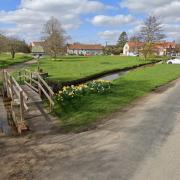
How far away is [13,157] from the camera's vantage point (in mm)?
6684

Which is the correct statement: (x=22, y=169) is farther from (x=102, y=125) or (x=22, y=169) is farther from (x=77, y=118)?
(x=77, y=118)

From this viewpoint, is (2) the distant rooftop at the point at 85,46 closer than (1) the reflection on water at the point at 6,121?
No

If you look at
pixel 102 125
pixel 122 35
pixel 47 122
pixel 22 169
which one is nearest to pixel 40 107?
pixel 47 122

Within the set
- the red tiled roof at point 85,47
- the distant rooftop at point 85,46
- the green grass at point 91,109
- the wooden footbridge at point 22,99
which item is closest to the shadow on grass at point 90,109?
the green grass at point 91,109

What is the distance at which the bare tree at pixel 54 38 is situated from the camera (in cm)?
6481

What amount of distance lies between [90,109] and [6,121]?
3212 mm

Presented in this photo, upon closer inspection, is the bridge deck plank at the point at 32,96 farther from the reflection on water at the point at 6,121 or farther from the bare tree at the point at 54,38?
the bare tree at the point at 54,38

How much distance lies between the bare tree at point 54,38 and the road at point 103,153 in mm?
56637

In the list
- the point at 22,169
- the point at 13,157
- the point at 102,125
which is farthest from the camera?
the point at 102,125

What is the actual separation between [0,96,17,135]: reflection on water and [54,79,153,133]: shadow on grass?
1.66m

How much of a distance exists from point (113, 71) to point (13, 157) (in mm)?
30305

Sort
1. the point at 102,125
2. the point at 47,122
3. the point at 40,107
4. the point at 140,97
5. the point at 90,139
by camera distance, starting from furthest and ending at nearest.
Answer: the point at 140,97 → the point at 40,107 → the point at 47,122 → the point at 102,125 → the point at 90,139

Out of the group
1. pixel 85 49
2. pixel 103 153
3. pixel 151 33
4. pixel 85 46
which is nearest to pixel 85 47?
pixel 85 46

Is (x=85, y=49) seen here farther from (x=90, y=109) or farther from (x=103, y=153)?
(x=103, y=153)
